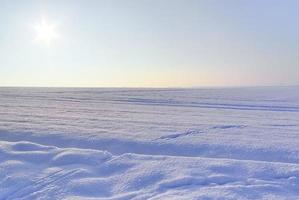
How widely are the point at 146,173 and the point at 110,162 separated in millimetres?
685

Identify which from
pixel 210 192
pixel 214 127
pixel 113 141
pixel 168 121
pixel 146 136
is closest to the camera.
Result: pixel 210 192

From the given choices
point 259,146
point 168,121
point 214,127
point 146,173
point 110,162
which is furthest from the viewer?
point 168,121

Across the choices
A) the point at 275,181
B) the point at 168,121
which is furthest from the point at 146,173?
the point at 168,121

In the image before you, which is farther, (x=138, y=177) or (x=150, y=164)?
(x=150, y=164)

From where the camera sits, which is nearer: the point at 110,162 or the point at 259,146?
the point at 110,162

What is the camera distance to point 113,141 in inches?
231

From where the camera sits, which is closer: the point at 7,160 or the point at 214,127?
the point at 7,160

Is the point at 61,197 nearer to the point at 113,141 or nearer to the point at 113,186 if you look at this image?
the point at 113,186

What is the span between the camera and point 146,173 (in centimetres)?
402

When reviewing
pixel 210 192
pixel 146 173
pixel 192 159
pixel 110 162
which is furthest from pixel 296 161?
pixel 110 162

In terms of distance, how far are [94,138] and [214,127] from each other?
9.31ft

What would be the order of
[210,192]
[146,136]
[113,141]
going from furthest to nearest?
[146,136], [113,141], [210,192]

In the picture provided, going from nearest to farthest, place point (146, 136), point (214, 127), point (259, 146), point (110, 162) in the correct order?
1. point (110, 162)
2. point (259, 146)
3. point (146, 136)
4. point (214, 127)

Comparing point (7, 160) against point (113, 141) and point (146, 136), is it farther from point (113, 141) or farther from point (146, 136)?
point (146, 136)
